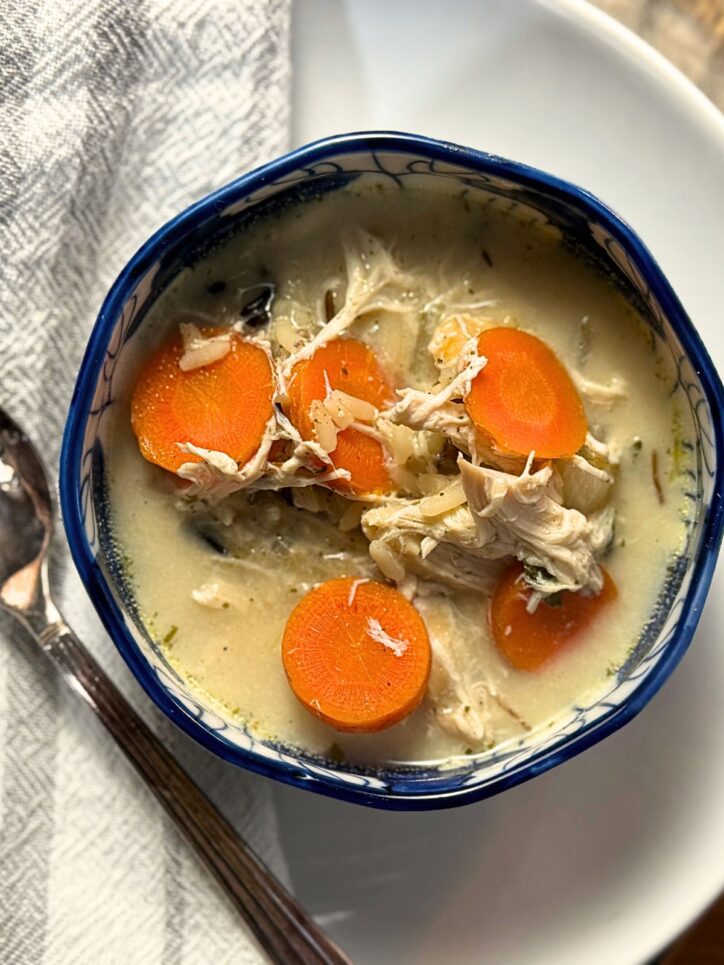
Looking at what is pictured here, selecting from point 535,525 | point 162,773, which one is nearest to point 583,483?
point 535,525

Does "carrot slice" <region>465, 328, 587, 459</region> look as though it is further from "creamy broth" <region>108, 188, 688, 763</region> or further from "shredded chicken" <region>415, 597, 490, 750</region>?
"shredded chicken" <region>415, 597, 490, 750</region>

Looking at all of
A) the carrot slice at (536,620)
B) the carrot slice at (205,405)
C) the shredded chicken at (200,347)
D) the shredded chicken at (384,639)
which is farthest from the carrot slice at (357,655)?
the shredded chicken at (200,347)

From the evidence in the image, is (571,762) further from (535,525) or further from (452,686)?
(535,525)

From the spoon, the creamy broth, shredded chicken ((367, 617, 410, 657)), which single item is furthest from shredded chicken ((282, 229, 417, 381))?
the spoon

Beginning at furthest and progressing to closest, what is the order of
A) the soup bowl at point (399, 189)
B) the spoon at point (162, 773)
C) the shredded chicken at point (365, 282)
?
the spoon at point (162, 773), the shredded chicken at point (365, 282), the soup bowl at point (399, 189)

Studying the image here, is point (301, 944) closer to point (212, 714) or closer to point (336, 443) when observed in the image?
point (212, 714)

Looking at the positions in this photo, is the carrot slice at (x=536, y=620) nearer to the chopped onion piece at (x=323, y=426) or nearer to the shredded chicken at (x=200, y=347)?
the chopped onion piece at (x=323, y=426)

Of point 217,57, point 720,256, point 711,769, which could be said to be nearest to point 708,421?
point 720,256
